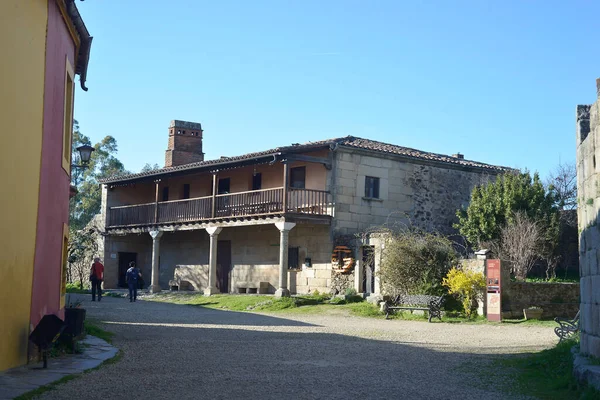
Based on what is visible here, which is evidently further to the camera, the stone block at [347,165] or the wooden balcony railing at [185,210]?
the wooden balcony railing at [185,210]

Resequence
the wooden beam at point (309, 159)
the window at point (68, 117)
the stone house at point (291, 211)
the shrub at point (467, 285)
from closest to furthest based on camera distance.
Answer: the window at point (68, 117) → the shrub at point (467, 285) → the wooden beam at point (309, 159) → the stone house at point (291, 211)

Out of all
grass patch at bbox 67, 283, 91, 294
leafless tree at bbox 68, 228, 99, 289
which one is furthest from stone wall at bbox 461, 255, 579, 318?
leafless tree at bbox 68, 228, 99, 289

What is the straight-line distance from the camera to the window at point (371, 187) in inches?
1025

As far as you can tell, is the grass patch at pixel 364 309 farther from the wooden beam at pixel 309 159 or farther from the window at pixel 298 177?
the window at pixel 298 177

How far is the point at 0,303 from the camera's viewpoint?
790 cm

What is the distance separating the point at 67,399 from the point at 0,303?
1.73 metres

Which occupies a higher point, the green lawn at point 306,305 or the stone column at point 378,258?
the stone column at point 378,258

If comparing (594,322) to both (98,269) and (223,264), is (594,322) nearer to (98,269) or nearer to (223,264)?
(98,269)

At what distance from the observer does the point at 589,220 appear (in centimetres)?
830

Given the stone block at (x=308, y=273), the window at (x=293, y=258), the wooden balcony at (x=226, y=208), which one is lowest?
the stone block at (x=308, y=273)

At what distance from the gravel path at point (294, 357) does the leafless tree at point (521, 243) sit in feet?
21.2

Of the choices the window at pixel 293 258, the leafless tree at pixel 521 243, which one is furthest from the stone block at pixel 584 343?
the window at pixel 293 258

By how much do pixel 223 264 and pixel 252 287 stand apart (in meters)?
2.53

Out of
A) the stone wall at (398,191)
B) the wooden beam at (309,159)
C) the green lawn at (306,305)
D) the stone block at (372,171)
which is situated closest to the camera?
the green lawn at (306,305)
